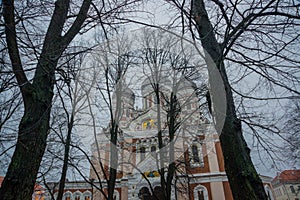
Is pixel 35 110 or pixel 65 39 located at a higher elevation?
pixel 65 39

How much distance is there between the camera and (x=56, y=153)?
816 cm

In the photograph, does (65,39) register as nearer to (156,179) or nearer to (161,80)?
(161,80)

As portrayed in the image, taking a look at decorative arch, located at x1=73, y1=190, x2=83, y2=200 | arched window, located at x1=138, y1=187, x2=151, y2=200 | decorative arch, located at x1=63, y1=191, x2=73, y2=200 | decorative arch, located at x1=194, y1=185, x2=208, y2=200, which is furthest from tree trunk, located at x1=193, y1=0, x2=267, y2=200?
decorative arch, located at x1=63, y1=191, x2=73, y2=200

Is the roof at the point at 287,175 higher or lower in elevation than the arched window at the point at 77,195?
higher

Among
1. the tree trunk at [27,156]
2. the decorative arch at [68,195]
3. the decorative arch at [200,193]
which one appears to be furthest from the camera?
the decorative arch at [68,195]

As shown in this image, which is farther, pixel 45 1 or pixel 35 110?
pixel 45 1

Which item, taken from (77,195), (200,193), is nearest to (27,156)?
(200,193)

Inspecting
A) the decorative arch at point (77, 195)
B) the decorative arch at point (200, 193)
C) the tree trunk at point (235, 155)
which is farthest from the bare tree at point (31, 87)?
the decorative arch at point (77, 195)

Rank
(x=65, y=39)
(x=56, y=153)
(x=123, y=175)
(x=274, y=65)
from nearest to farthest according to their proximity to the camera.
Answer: (x=274, y=65), (x=65, y=39), (x=56, y=153), (x=123, y=175)

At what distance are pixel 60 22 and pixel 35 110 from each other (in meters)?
1.35

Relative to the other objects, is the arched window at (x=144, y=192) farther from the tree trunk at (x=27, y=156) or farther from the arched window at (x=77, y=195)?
the tree trunk at (x=27, y=156)

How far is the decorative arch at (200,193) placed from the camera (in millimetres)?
16266

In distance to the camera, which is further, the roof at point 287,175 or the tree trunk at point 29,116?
the roof at point 287,175

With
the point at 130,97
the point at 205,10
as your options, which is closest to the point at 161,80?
the point at 130,97
